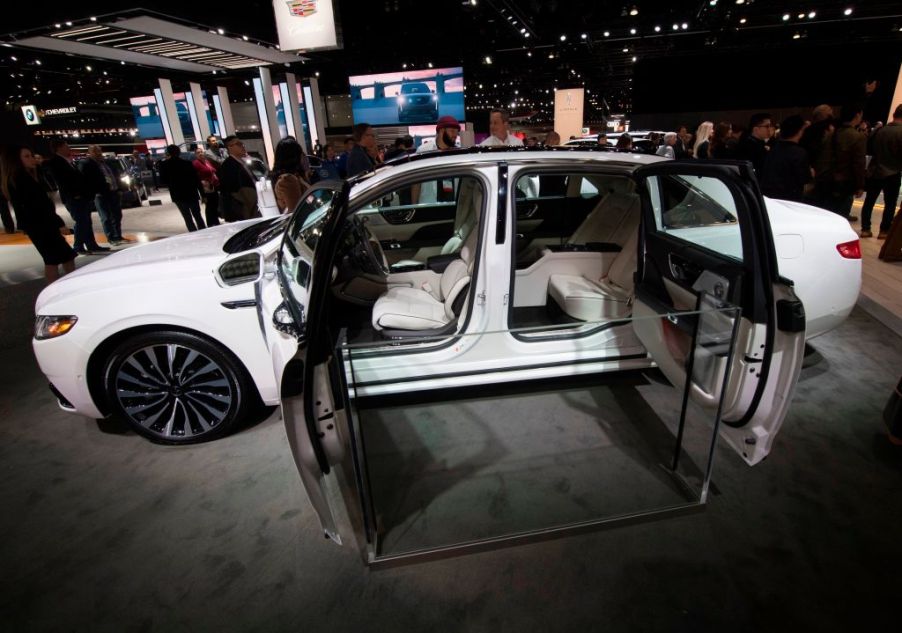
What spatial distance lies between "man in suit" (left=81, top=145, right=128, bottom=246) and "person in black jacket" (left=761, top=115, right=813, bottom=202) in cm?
808

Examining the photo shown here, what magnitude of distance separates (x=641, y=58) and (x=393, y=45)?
9.92 meters

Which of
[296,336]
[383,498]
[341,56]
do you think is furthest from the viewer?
[341,56]

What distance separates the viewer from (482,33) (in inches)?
597

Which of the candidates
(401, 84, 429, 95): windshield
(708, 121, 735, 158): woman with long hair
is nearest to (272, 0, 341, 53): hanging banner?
(401, 84, 429, 95): windshield

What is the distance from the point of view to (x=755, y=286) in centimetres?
168

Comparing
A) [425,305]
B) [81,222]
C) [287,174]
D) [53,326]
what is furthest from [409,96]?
[53,326]

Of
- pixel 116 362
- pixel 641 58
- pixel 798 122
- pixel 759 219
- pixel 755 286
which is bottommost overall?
pixel 116 362

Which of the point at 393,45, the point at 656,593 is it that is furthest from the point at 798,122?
the point at 393,45

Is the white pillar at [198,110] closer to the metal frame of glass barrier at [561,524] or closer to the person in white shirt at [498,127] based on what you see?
the person in white shirt at [498,127]

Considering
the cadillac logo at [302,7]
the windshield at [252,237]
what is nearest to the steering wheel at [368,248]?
the windshield at [252,237]

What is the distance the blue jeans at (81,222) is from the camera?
246 inches

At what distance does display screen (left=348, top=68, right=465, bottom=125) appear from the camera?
12141mm

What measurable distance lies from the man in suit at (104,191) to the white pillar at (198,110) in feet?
24.4

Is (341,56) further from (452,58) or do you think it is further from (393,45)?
(452,58)
